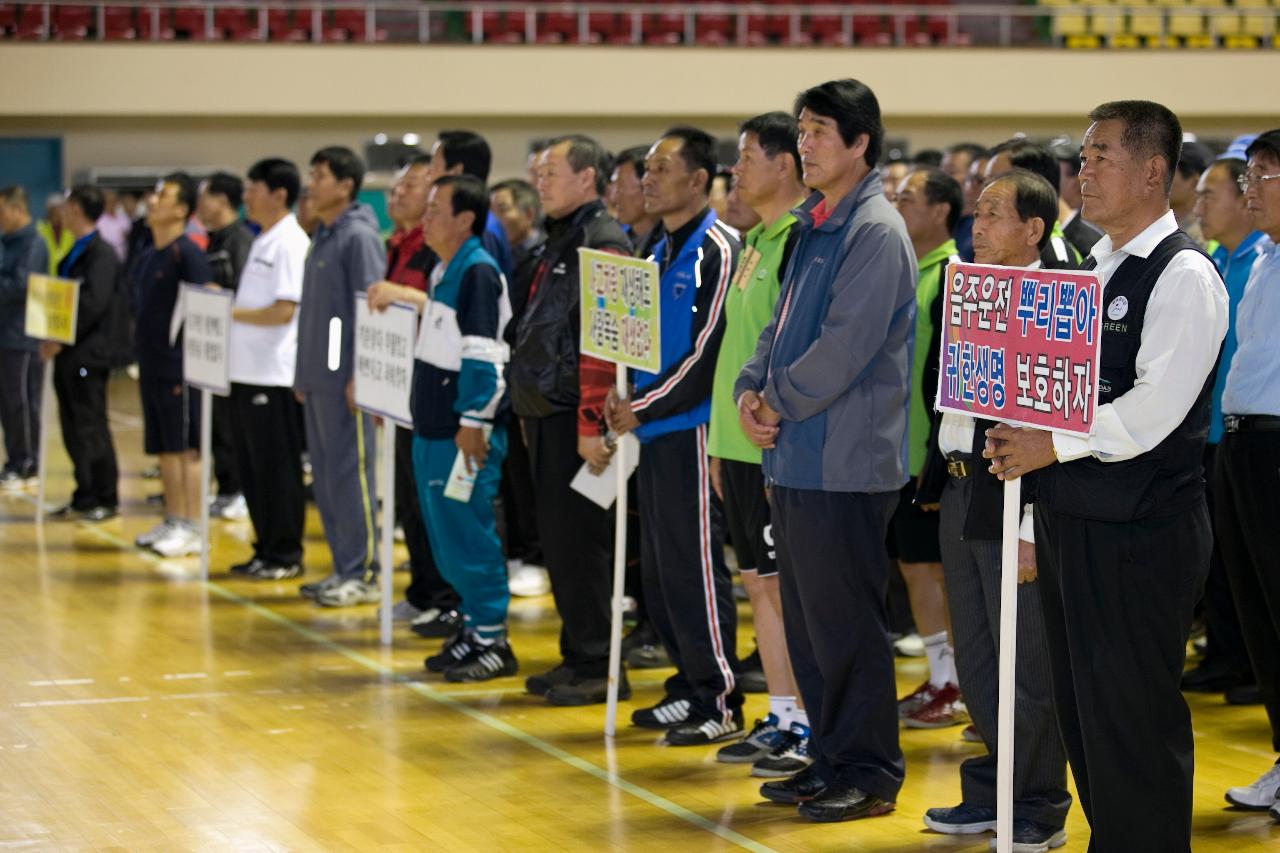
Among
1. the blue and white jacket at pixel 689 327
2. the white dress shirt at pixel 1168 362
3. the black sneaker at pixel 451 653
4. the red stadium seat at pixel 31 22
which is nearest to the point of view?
the white dress shirt at pixel 1168 362

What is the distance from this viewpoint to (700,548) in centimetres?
532

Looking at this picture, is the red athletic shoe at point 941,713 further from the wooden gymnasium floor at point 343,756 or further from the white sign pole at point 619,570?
the white sign pole at point 619,570

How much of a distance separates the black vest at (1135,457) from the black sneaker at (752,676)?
2643mm

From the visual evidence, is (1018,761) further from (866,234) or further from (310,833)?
(310,833)

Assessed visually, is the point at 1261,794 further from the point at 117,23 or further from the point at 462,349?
the point at 117,23

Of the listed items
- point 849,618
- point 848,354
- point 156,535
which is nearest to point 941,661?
point 849,618

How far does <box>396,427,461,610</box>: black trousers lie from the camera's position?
7332mm

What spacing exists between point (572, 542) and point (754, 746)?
108 centimetres

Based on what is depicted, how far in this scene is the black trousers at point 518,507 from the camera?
25.5 feet

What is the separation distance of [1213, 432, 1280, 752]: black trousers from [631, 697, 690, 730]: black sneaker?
68.1 inches

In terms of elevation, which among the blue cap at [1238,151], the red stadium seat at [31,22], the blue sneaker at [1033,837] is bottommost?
the blue sneaker at [1033,837]

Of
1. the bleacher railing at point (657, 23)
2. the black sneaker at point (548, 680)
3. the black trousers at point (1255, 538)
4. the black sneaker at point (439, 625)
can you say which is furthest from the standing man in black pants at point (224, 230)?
the bleacher railing at point (657, 23)

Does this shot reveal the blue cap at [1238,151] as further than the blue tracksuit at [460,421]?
No

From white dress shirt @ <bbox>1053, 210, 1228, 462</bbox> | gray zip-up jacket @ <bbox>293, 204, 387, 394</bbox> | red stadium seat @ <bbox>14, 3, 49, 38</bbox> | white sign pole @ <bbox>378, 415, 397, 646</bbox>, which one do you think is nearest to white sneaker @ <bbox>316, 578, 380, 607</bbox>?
white sign pole @ <bbox>378, 415, 397, 646</bbox>
